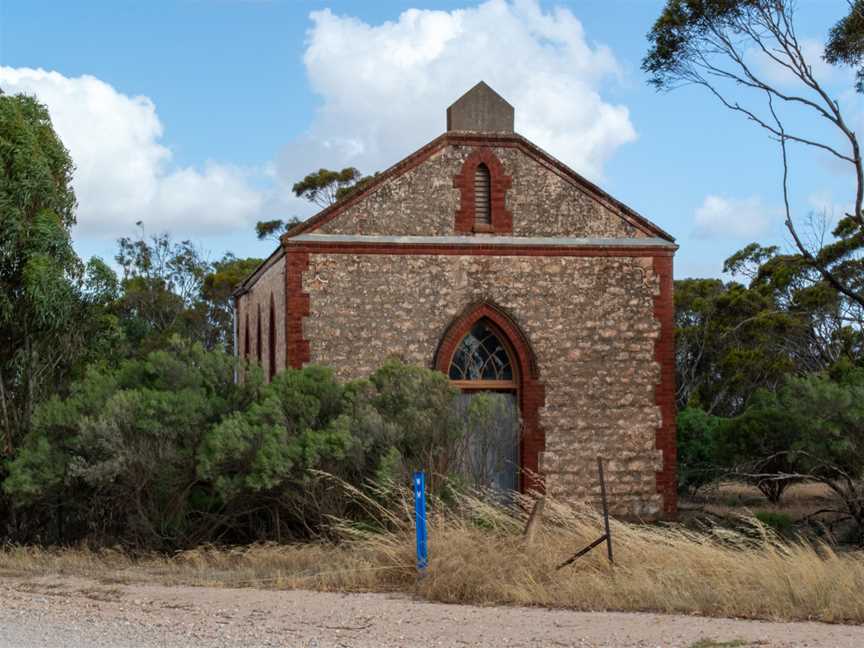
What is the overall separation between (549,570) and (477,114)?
10517 millimetres

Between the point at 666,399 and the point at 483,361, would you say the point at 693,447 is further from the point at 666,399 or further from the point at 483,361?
the point at 483,361

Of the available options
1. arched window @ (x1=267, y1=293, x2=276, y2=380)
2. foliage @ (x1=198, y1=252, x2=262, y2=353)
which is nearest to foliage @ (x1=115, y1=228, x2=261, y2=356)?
foliage @ (x1=198, y1=252, x2=262, y2=353)

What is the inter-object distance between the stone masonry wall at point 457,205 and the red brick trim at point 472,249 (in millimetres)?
237

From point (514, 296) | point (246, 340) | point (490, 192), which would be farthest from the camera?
point (246, 340)

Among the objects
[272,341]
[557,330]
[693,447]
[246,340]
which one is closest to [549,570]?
[557,330]

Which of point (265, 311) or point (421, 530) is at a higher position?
point (265, 311)

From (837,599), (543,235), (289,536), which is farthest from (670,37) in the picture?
(837,599)

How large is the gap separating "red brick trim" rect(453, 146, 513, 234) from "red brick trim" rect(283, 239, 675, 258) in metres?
0.33

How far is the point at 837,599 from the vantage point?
32.9 feet

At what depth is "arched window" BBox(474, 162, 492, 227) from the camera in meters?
19.8

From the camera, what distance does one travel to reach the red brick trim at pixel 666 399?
19672mm

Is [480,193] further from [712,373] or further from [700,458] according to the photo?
[712,373]

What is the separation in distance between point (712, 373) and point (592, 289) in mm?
22448

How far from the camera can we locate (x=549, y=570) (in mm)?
11195
